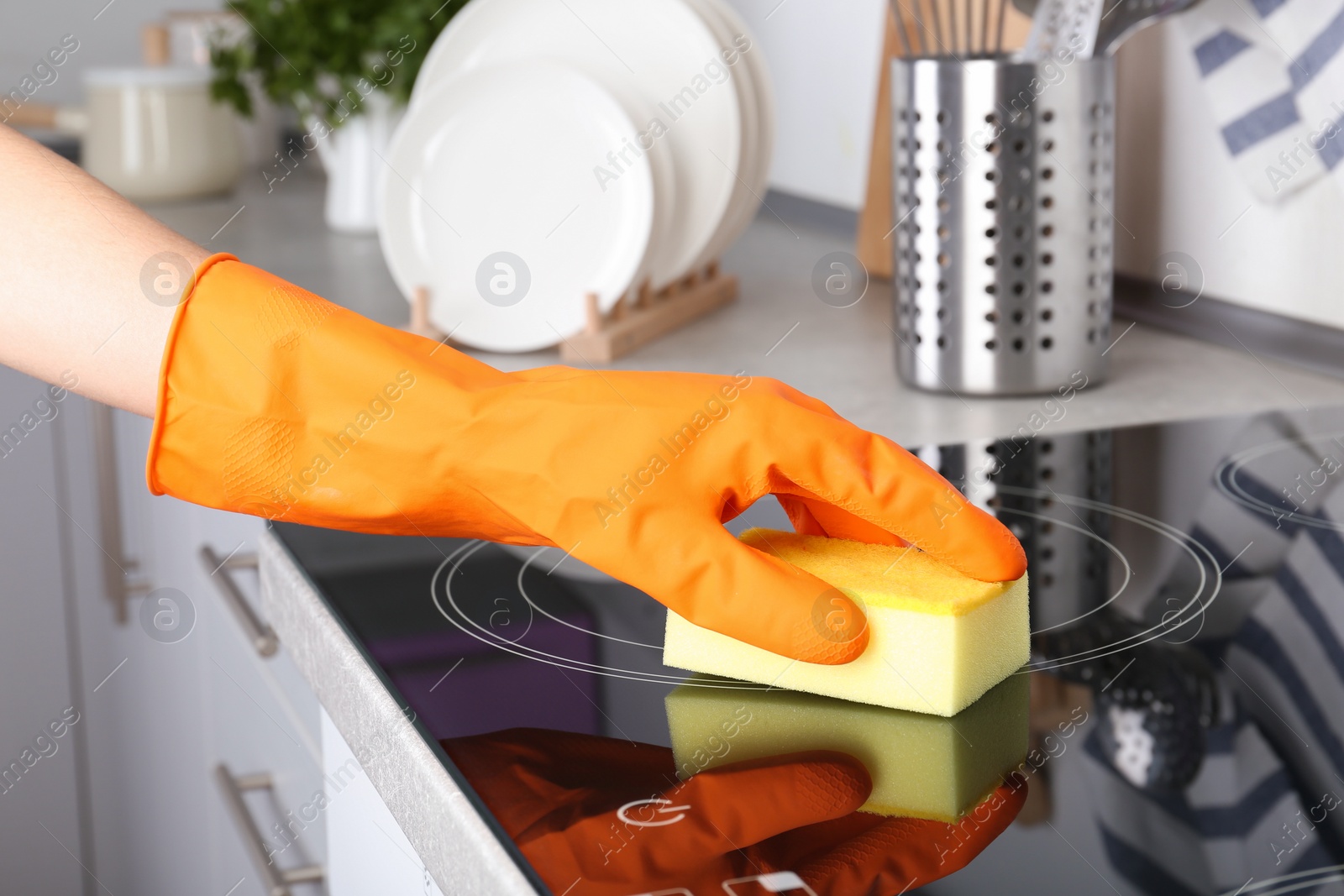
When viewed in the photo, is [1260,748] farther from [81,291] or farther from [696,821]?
[81,291]

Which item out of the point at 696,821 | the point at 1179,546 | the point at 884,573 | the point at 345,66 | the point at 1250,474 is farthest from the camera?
the point at 345,66

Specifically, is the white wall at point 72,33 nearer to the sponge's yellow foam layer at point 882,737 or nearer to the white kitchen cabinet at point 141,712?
the white kitchen cabinet at point 141,712

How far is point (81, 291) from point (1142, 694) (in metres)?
0.48

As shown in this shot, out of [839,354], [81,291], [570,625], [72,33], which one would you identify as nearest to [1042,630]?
[570,625]

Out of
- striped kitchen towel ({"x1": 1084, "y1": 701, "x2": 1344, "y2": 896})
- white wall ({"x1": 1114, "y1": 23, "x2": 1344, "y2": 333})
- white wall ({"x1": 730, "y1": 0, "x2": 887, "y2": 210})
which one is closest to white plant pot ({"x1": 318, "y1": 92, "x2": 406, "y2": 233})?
white wall ({"x1": 730, "y1": 0, "x2": 887, "y2": 210})

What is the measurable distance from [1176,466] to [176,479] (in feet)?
1.96

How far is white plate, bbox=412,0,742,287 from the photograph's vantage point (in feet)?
4.05

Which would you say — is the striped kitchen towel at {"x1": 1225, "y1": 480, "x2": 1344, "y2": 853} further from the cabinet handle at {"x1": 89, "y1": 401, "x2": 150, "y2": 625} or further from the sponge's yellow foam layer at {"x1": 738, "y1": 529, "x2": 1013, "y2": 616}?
the cabinet handle at {"x1": 89, "y1": 401, "x2": 150, "y2": 625}

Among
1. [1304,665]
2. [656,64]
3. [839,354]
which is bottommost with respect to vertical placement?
[839,354]

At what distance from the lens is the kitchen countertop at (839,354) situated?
3.10 feet

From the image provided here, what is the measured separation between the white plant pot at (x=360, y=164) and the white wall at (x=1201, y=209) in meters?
0.96

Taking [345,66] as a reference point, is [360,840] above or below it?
below

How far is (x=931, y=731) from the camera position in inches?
18.2

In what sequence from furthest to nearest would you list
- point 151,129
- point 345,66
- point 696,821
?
point 151,129 < point 345,66 < point 696,821
